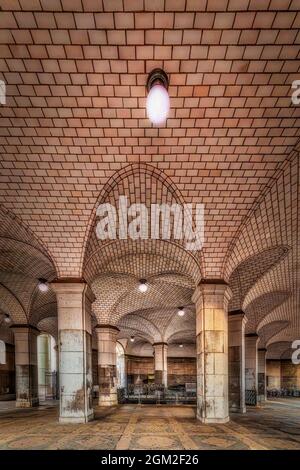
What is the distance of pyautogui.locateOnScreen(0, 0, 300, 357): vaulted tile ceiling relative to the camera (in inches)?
193

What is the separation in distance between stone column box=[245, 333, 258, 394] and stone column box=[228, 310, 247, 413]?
4603 mm

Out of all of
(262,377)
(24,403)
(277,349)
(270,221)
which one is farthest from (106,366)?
(277,349)

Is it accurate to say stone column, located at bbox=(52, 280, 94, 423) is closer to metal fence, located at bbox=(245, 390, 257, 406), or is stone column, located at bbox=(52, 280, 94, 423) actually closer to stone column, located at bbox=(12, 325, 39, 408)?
stone column, located at bbox=(12, 325, 39, 408)

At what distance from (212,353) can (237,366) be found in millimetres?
4826

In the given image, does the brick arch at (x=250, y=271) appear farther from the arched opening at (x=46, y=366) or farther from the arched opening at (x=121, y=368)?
the arched opening at (x=121, y=368)

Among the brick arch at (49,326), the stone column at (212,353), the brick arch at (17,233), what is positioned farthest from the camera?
the brick arch at (49,326)

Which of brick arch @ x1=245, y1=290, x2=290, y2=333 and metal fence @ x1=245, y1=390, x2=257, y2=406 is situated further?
metal fence @ x1=245, y1=390, x2=257, y2=406

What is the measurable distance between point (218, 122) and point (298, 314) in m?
18.2

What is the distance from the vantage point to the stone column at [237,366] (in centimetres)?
1405

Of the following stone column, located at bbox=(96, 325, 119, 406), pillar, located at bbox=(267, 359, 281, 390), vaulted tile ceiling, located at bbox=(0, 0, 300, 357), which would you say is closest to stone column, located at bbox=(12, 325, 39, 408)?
stone column, located at bbox=(96, 325, 119, 406)

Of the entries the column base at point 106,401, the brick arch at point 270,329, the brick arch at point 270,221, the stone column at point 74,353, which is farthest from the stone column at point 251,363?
the stone column at point 74,353

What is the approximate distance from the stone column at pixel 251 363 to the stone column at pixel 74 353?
1106 cm

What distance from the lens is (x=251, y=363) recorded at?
19109mm
